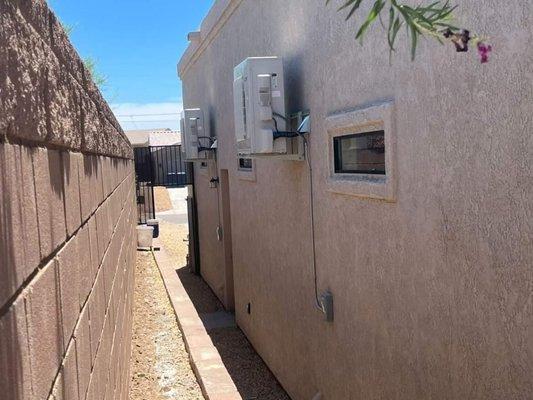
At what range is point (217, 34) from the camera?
973 cm

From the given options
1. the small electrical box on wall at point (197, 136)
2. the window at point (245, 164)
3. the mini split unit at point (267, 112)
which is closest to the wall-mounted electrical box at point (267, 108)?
the mini split unit at point (267, 112)

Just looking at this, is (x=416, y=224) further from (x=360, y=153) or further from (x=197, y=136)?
(x=197, y=136)

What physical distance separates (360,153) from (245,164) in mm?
4236

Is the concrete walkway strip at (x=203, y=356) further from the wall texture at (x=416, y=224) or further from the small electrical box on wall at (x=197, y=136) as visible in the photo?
the small electrical box on wall at (x=197, y=136)

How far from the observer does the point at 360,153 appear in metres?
4.35

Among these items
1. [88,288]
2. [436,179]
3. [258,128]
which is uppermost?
[258,128]

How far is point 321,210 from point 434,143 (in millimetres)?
1976

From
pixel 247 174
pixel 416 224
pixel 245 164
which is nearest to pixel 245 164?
pixel 245 164

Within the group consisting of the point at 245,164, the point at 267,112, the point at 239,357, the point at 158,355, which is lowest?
the point at 239,357

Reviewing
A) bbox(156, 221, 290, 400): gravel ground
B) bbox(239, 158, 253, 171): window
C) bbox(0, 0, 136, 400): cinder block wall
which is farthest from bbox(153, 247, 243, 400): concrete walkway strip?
bbox(0, 0, 136, 400): cinder block wall

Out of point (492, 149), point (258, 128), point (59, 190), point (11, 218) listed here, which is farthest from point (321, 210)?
point (11, 218)

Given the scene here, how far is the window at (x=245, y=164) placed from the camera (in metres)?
8.12

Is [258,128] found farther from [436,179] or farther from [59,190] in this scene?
[59,190]

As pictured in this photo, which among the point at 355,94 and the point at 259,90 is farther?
the point at 259,90
